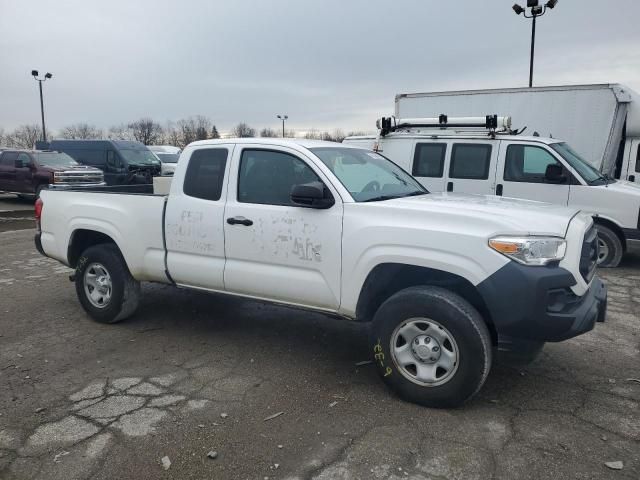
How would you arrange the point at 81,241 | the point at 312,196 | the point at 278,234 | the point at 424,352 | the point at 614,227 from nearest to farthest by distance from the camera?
1. the point at 424,352
2. the point at 312,196
3. the point at 278,234
4. the point at 81,241
5. the point at 614,227

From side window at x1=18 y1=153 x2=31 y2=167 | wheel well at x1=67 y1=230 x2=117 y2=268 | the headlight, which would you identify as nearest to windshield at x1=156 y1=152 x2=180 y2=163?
side window at x1=18 y1=153 x2=31 y2=167

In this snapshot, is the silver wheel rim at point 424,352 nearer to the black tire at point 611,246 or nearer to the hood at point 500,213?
the hood at point 500,213

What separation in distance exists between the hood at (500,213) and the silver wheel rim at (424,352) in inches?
29.2

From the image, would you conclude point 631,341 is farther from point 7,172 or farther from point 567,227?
point 7,172

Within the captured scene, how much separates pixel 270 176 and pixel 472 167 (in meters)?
4.90

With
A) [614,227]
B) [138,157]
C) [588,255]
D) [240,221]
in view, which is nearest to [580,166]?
[614,227]

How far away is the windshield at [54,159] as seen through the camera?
55.1 feet

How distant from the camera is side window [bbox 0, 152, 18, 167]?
17102 millimetres

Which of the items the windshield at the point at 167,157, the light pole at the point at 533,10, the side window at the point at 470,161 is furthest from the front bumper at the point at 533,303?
the windshield at the point at 167,157

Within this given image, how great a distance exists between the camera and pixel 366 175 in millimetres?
4406

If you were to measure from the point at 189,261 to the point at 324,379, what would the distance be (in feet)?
5.29

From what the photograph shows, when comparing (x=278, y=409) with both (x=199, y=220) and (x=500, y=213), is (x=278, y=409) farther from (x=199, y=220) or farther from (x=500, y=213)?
(x=500, y=213)

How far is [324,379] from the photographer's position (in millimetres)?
4070

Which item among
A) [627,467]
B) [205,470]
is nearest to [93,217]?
[205,470]
